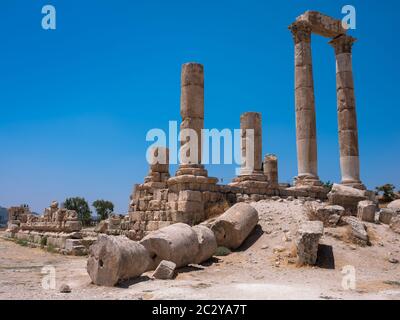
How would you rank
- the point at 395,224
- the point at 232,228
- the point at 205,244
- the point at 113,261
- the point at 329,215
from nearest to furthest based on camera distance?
1. the point at 113,261
2. the point at 205,244
3. the point at 232,228
4. the point at 329,215
5. the point at 395,224

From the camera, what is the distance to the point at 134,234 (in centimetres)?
1556

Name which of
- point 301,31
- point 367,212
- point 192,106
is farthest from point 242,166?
point 301,31

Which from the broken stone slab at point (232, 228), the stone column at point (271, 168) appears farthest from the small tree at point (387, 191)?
the broken stone slab at point (232, 228)

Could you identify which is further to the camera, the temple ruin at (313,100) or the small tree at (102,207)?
the small tree at (102,207)

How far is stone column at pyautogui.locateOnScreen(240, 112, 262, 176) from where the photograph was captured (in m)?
17.5

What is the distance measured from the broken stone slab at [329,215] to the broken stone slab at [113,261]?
585 cm

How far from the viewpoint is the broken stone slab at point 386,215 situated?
1324cm

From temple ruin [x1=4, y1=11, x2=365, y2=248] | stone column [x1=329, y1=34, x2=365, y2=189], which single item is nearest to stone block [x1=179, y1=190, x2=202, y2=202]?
temple ruin [x1=4, y1=11, x2=365, y2=248]

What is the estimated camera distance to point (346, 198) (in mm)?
14203

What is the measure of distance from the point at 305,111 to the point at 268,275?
1156 centimetres

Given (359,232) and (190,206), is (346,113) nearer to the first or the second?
(359,232)

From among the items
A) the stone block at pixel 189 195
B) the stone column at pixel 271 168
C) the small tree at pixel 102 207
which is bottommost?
the small tree at pixel 102 207

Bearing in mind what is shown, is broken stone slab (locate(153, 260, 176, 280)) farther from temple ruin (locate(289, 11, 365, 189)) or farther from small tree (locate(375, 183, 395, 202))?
small tree (locate(375, 183, 395, 202))

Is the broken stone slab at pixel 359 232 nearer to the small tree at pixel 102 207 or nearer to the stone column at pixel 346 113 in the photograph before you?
the stone column at pixel 346 113
